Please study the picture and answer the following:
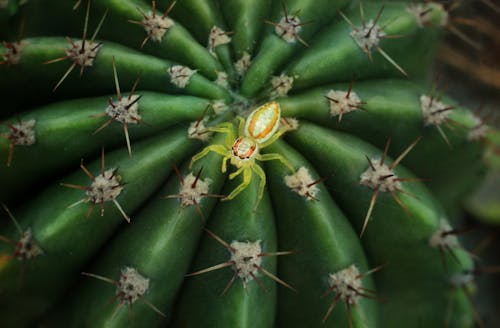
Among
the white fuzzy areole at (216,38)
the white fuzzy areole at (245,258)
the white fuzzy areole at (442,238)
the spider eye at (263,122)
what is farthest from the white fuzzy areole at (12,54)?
the white fuzzy areole at (442,238)

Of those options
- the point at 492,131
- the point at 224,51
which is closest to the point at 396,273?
the point at 492,131

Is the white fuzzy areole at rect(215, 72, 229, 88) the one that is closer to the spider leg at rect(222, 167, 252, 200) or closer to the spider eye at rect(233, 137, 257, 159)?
the spider eye at rect(233, 137, 257, 159)

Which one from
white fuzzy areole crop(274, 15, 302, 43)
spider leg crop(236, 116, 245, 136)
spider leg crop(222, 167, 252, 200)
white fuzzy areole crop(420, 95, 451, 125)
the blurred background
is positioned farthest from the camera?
the blurred background

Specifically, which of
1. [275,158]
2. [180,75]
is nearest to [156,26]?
[180,75]

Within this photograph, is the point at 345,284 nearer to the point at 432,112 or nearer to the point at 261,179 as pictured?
the point at 261,179

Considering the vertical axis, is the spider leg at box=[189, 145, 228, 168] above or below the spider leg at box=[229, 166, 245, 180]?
above

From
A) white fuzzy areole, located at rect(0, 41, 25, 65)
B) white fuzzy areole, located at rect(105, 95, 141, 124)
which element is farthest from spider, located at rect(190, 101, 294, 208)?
white fuzzy areole, located at rect(0, 41, 25, 65)

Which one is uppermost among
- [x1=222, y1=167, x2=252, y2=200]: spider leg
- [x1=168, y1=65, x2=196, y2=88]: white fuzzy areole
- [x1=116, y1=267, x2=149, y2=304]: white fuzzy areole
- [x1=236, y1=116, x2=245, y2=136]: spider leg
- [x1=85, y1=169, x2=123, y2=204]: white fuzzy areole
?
[x1=168, y1=65, x2=196, y2=88]: white fuzzy areole

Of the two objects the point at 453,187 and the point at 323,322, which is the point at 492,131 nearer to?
the point at 453,187
